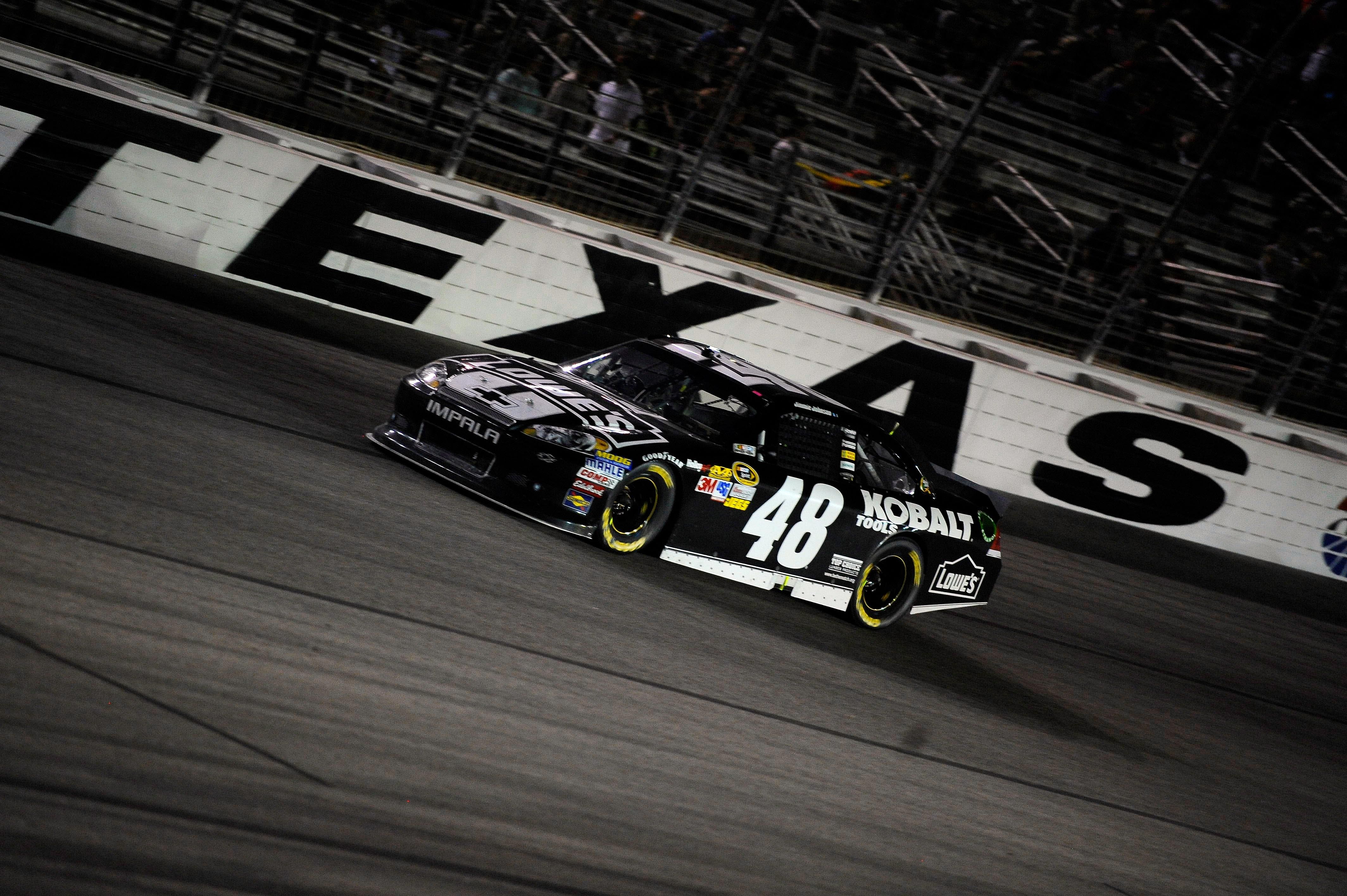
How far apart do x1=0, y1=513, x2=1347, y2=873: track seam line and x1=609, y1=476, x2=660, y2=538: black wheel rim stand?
1676 millimetres

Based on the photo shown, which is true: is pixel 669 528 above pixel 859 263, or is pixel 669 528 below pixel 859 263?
below

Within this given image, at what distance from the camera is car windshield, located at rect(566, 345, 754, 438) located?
7.52 metres

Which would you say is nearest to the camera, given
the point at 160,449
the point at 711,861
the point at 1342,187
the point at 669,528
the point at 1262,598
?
the point at 711,861

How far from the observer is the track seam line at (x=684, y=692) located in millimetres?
4969

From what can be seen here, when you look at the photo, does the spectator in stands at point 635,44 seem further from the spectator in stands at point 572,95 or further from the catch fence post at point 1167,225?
the catch fence post at point 1167,225

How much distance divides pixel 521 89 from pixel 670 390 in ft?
19.6

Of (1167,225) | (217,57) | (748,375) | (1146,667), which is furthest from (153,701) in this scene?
(1167,225)

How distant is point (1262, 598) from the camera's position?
1209cm

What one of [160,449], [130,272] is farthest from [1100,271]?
[160,449]

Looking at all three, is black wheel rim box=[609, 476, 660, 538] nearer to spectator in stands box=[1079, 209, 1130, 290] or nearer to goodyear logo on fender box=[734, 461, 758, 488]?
goodyear logo on fender box=[734, 461, 758, 488]

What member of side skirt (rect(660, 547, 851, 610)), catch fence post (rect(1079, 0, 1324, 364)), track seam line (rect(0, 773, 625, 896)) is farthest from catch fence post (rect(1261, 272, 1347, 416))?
track seam line (rect(0, 773, 625, 896))

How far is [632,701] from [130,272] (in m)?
6.96

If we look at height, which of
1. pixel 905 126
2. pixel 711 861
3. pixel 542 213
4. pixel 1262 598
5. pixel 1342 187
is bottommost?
pixel 711 861

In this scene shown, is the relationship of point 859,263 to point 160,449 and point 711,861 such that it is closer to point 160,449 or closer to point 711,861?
point 160,449
